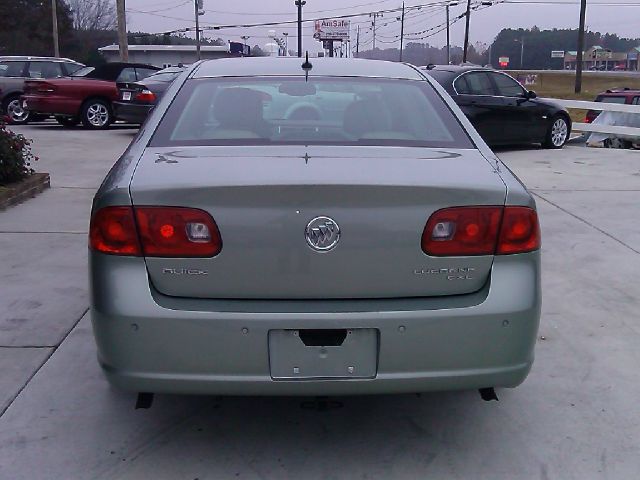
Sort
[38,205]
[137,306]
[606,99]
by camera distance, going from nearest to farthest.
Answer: [137,306]
[38,205]
[606,99]

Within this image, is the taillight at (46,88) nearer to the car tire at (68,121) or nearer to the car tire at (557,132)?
the car tire at (68,121)

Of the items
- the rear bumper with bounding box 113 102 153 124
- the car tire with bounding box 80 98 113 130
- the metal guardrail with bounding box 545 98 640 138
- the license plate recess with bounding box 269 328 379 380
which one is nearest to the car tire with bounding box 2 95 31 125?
the car tire with bounding box 80 98 113 130

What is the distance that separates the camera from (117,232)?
2785 millimetres

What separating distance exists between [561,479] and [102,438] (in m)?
1.86

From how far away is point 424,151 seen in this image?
125 inches

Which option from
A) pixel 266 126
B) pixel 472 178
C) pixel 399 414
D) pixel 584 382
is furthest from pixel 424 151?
pixel 584 382

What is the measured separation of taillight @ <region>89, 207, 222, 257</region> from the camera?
8.90 feet

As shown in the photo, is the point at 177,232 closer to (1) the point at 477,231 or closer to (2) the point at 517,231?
(1) the point at 477,231

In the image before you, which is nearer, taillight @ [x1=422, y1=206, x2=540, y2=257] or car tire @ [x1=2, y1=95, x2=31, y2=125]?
taillight @ [x1=422, y1=206, x2=540, y2=257]

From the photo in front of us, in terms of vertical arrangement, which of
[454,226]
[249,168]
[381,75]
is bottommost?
[454,226]

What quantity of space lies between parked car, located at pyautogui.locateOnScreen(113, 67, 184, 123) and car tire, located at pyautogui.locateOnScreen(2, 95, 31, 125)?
3440 millimetres

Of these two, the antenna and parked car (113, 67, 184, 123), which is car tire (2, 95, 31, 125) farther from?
the antenna

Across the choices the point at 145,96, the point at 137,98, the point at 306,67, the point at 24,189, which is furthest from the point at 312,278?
the point at 137,98

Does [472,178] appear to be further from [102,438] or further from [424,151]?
[102,438]
